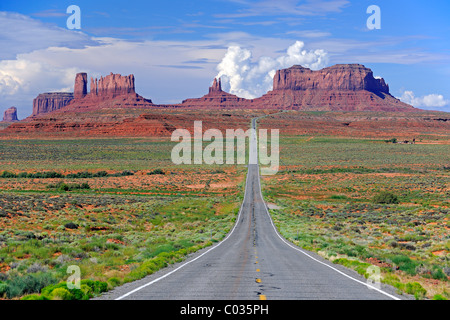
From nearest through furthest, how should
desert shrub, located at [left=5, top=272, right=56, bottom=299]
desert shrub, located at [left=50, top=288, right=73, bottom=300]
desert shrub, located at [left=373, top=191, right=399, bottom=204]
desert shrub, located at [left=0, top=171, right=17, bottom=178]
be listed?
1. desert shrub, located at [left=50, top=288, right=73, bottom=300]
2. desert shrub, located at [left=5, top=272, right=56, bottom=299]
3. desert shrub, located at [left=373, top=191, right=399, bottom=204]
4. desert shrub, located at [left=0, top=171, right=17, bottom=178]

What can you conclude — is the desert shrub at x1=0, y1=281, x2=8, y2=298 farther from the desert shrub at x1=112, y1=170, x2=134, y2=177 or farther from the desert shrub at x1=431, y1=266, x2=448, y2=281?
the desert shrub at x1=112, y1=170, x2=134, y2=177

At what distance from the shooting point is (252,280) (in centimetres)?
1278

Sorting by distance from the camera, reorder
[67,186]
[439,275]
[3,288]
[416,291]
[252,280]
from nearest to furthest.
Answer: [3,288] < [416,291] < [252,280] < [439,275] < [67,186]

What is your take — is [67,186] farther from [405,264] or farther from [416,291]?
[416,291]

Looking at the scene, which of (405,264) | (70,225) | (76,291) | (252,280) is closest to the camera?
(76,291)

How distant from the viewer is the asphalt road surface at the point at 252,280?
10648 millimetres

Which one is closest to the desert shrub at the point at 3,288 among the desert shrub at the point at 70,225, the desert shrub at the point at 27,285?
the desert shrub at the point at 27,285

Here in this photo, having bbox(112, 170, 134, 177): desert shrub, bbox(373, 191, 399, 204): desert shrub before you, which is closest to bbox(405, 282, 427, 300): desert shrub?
Answer: bbox(373, 191, 399, 204): desert shrub

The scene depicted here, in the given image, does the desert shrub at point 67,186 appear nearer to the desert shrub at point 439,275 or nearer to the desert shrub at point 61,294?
the desert shrub at point 61,294

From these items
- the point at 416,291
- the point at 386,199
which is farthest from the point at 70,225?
the point at 386,199

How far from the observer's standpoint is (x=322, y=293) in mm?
10961

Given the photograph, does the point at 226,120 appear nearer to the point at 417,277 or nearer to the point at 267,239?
the point at 267,239

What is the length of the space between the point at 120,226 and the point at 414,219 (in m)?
23.6

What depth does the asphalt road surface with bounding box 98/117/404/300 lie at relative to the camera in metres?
10.6
